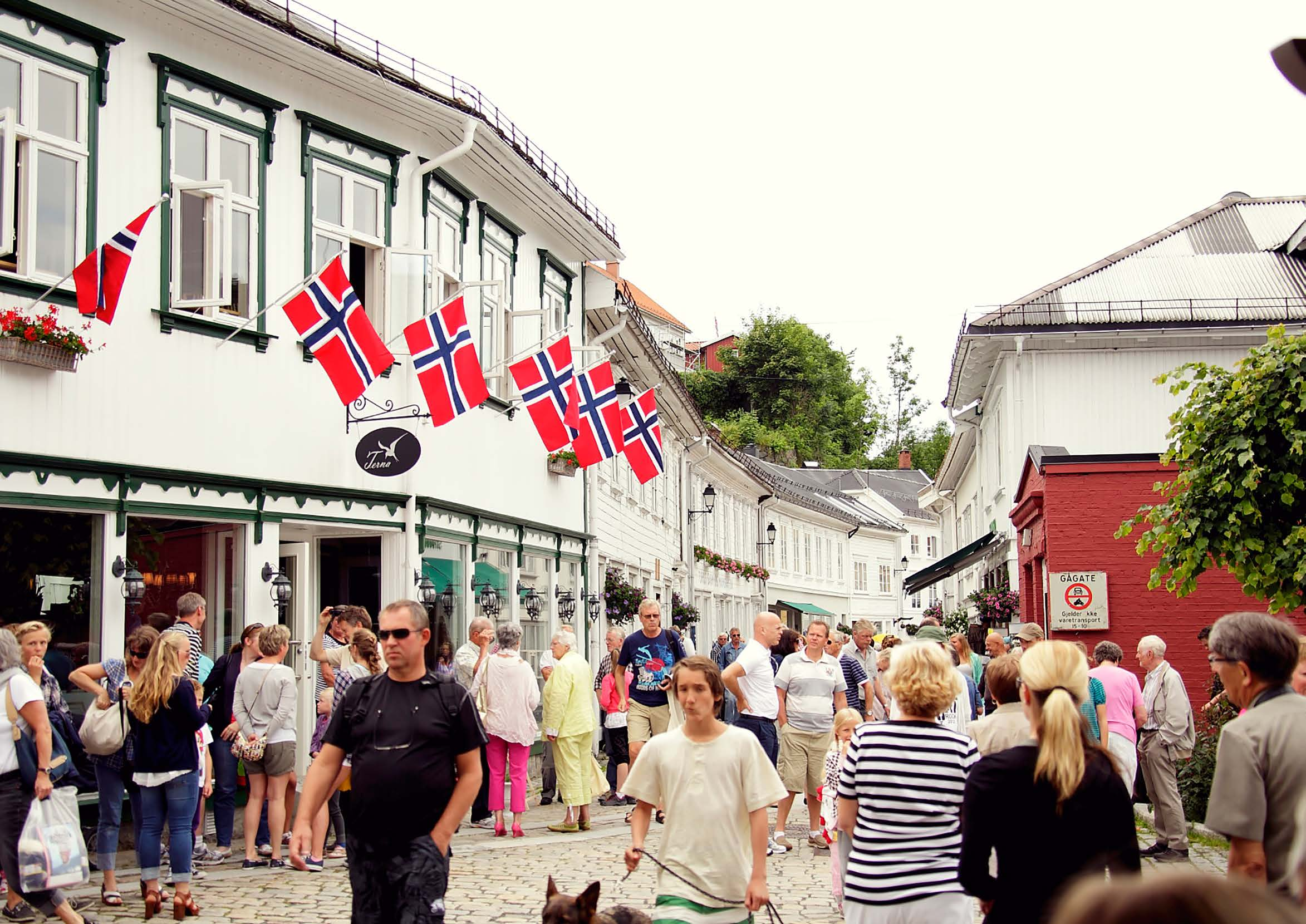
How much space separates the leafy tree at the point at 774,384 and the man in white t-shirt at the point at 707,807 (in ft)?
212

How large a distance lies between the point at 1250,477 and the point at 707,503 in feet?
79.5

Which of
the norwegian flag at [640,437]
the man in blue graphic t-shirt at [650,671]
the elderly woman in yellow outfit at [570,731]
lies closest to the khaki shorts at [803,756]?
the man in blue graphic t-shirt at [650,671]

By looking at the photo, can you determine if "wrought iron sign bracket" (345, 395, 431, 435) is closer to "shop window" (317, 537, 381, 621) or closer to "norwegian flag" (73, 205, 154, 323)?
"shop window" (317, 537, 381, 621)

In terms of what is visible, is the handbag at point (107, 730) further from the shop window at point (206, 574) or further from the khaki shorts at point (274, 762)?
the shop window at point (206, 574)

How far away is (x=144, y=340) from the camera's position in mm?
12734

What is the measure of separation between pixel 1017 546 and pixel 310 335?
1562 cm

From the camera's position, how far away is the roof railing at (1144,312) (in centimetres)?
2678

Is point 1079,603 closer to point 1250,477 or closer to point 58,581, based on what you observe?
point 1250,477

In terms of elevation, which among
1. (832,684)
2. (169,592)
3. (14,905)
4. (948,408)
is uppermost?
(948,408)

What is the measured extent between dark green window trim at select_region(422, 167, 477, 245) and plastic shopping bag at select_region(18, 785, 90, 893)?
944cm

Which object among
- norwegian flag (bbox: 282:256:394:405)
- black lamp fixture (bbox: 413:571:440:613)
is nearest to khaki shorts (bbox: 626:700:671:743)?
black lamp fixture (bbox: 413:571:440:613)

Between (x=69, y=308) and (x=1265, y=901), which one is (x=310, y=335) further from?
(x=1265, y=901)

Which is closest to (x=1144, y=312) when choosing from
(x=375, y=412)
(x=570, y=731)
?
(x=375, y=412)

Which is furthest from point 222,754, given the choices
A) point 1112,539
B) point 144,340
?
point 1112,539
